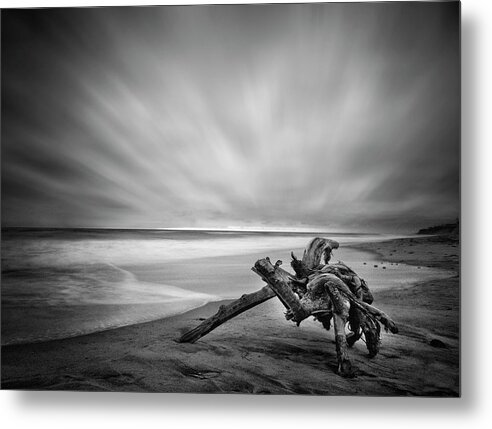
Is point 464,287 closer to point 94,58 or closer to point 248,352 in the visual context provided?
point 248,352

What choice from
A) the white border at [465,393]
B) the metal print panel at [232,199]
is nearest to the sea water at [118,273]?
the metal print panel at [232,199]

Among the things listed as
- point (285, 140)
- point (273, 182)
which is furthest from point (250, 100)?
Answer: point (273, 182)

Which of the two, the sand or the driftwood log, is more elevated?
the driftwood log

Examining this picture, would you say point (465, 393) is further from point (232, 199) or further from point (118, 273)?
point (118, 273)

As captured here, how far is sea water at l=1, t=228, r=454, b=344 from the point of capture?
1.84m

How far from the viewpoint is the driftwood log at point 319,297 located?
1812 mm

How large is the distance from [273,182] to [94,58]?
81 centimetres

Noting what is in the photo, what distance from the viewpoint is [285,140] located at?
185 cm

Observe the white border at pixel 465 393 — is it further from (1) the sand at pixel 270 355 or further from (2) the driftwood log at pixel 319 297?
(2) the driftwood log at pixel 319 297

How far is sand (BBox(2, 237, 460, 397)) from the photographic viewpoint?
70.3 inches

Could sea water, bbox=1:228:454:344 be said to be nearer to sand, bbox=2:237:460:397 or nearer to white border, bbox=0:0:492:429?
sand, bbox=2:237:460:397

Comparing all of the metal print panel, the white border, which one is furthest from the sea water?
the white border

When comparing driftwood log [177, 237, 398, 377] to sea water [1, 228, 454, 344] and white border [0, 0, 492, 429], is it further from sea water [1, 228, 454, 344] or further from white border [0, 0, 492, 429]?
white border [0, 0, 492, 429]

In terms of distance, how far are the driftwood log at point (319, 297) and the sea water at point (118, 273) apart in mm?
37
